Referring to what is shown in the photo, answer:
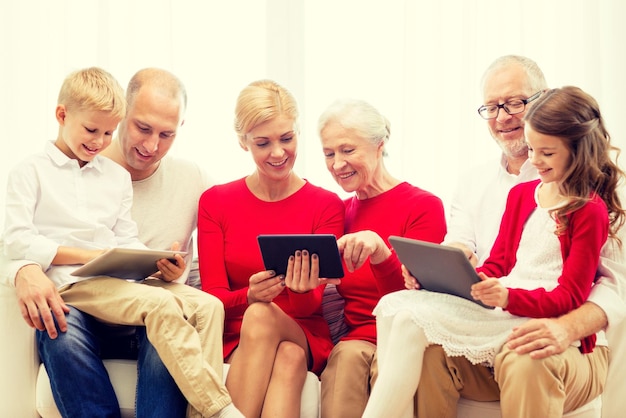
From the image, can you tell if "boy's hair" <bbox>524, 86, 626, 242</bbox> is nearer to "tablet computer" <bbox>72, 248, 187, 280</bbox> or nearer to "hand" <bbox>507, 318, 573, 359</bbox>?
"hand" <bbox>507, 318, 573, 359</bbox>

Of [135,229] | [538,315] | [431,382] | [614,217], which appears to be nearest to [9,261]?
[135,229]

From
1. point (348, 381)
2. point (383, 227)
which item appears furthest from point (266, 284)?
point (383, 227)

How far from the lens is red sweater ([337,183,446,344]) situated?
2.52 m

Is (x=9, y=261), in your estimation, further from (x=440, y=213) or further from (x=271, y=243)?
(x=440, y=213)

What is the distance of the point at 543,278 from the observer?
2.12 m

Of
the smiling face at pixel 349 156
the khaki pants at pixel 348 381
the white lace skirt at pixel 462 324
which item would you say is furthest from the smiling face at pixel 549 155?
the khaki pants at pixel 348 381

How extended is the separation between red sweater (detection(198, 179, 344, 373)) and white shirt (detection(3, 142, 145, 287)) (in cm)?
24

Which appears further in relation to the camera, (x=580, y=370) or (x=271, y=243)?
(x=271, y=243)

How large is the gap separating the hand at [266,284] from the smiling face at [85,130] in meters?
0.62

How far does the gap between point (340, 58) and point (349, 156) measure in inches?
50.0

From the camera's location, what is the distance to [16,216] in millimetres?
2262

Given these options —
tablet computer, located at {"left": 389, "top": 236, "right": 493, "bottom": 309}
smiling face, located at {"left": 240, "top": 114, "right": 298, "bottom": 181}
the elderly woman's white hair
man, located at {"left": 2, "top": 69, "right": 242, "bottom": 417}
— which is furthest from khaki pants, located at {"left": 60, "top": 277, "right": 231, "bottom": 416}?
the elderly woman's white hair

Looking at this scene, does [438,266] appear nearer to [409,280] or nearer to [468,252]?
[409,280]

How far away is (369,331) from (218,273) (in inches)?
20.4
